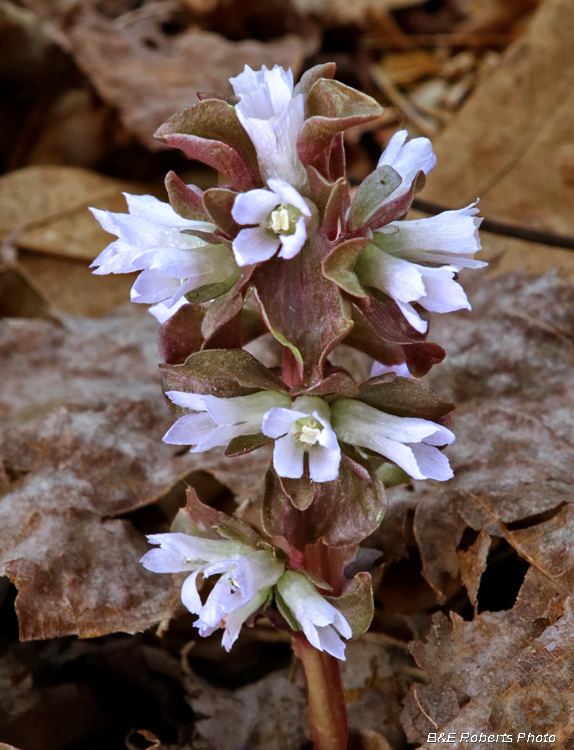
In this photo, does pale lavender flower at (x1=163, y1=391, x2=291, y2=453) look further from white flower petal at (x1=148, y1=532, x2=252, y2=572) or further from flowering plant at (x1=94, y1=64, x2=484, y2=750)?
white flower petal at (x1=148, y1=532, x2=252, y2=572)

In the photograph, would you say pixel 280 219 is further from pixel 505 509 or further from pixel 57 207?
pixel 57 207

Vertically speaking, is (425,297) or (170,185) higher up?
(170,185)

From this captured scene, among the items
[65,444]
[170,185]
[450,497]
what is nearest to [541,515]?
[450,497]

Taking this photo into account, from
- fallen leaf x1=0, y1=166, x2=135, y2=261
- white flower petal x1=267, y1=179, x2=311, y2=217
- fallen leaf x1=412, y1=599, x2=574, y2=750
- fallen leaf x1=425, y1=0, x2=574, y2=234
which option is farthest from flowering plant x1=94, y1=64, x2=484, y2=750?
fallen leaf x1=0, y1=166, x2=135, y2=261

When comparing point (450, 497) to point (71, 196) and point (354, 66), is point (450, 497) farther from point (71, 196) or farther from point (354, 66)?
point (354, 66)

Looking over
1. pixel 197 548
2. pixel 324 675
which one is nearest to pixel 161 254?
pixel 197 548

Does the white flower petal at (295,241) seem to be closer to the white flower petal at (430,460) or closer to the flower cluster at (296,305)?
the flower cluster at (296,305)

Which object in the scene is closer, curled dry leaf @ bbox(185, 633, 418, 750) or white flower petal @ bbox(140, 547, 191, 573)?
white flower petal @ bbox(140, 547, 191, 573)

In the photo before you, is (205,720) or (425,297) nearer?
(425,297)
